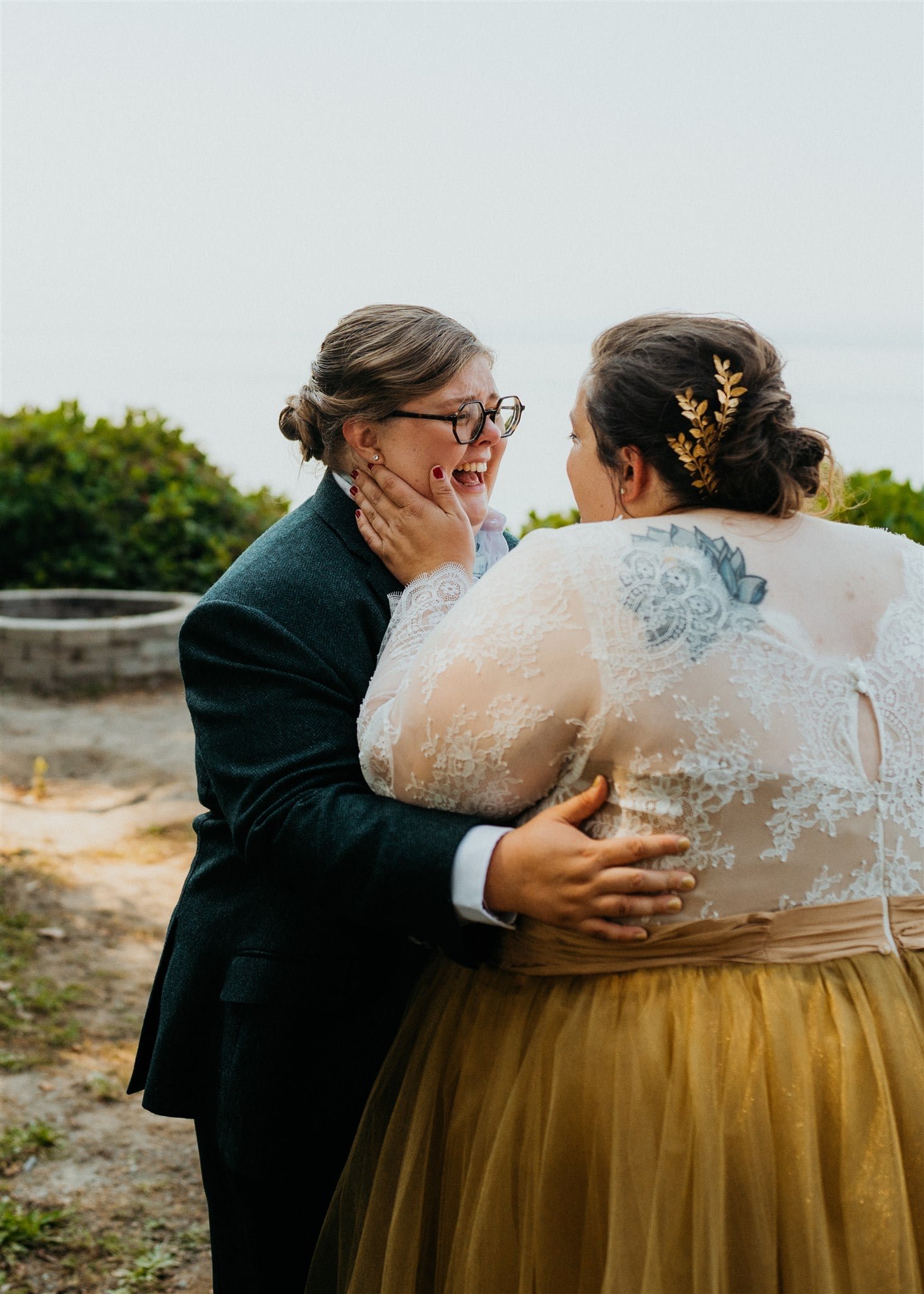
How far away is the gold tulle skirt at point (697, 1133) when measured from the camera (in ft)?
6.14

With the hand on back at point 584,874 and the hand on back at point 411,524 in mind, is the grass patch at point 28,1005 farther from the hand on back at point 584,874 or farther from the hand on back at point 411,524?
the hand on back at point 584,874

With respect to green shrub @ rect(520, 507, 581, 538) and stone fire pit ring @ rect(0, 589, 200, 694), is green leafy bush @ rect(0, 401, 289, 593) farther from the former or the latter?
green shrub @ rect(520, 507, 581, 538)

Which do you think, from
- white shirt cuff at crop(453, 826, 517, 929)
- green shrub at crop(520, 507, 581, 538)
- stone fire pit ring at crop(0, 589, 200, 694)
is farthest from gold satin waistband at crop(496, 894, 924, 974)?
stone fire pit ring at crop(0, 589, 200, 694)

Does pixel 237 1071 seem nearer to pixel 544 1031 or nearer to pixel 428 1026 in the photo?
pixel 428 1026

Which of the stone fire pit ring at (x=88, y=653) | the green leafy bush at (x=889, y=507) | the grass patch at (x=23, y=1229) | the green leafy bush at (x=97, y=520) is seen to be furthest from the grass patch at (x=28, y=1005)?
the green leafy bush at (x=97, y=520)

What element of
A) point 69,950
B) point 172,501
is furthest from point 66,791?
point 172,501

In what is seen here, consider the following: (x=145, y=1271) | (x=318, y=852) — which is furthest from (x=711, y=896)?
(x=145, y=1271)

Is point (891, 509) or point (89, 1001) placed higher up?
point (891, 509)

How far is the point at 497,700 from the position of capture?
1896mm

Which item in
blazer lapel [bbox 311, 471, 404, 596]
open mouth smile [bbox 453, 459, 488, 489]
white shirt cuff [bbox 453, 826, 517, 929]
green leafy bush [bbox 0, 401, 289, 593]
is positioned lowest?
green leafy bush [bbox 0, 401, 289, 593]

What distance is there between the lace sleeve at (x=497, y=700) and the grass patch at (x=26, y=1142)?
2.46 metres

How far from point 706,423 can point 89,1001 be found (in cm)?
375

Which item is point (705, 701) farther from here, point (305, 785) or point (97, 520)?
point (97, 520)

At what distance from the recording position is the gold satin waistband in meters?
1.95
